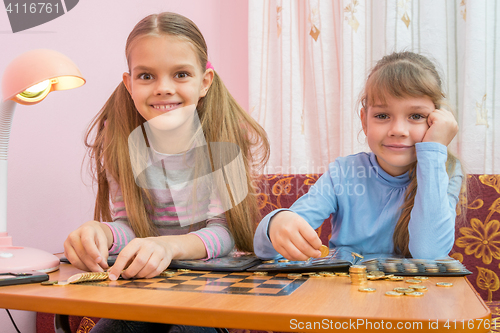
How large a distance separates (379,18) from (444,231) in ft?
4.30

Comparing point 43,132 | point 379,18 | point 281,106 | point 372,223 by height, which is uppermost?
point 379,18

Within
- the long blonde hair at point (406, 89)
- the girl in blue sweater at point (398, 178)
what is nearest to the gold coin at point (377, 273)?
the girl in blue sweater at point (398, 178)

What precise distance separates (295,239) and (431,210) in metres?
0.38

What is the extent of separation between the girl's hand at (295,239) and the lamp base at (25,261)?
42 cm

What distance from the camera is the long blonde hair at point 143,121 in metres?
1.07

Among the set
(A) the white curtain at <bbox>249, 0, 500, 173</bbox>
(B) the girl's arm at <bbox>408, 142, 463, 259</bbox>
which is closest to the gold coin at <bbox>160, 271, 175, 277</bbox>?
(B) the girl's arm at <bbox>408, 142, 463, 259</bbox>

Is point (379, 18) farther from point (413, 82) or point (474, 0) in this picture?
point (413, 82)

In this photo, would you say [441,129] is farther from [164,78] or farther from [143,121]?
[143,121]

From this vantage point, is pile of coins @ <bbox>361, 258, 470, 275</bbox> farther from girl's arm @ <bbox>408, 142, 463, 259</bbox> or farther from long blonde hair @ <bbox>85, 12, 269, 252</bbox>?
long blonde hair @ <bbox>85, 12, 269, 252</bbox>

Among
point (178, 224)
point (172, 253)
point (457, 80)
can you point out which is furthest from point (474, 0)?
point (172, 253)

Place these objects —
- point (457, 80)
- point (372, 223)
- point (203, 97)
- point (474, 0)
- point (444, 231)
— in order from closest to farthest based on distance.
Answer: point (444, 231) → point (372, 223) → point (203, 97) → point (474, 0) → point (457, 80)

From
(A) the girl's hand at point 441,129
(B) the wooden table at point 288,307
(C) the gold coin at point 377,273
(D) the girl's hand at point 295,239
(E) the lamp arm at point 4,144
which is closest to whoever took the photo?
(B) the wooden table at point 288,307

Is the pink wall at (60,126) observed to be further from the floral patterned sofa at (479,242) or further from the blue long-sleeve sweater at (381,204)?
the blue long-sleeve sweater at (381,204)

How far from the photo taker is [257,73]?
218cm
